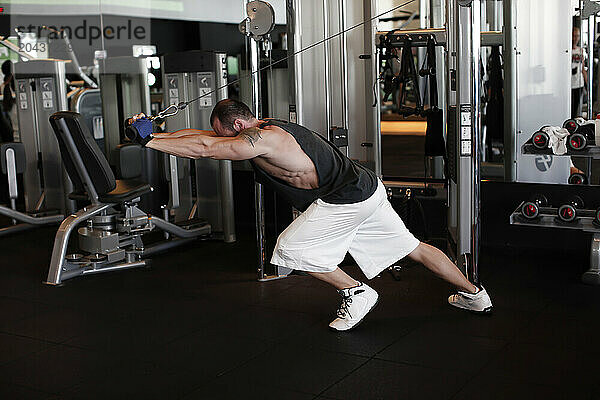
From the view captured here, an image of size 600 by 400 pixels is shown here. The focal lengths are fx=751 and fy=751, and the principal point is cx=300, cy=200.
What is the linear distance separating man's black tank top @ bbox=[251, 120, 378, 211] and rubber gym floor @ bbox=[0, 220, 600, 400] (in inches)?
26.6

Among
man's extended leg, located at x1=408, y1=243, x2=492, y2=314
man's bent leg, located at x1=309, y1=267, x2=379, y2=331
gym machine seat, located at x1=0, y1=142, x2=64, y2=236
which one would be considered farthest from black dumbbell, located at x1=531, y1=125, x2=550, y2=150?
gym machine seat, located at x1=0, y1=142, x2=64, y2=236

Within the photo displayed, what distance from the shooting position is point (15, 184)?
21.4 ft

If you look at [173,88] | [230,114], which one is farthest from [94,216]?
[230,114]

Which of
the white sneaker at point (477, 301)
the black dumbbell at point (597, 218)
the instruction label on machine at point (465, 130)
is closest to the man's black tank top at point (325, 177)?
the instruction label on machine at point (465, 130)

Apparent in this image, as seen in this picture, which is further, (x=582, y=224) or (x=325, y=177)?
(x=582, y=224)

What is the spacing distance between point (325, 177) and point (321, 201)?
121mm

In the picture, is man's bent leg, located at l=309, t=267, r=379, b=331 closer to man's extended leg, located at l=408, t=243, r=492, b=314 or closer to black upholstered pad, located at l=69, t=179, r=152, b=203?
man's extended leg, located at l=408, t=243, r=492, b=314

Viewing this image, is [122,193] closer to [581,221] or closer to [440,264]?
[440,264]

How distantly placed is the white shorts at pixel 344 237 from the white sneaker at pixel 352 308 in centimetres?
11

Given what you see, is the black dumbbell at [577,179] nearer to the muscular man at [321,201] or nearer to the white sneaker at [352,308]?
the muscular man at [321,201]

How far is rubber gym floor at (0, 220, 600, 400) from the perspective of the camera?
306cm

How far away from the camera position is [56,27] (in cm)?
968

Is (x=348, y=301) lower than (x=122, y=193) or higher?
lower

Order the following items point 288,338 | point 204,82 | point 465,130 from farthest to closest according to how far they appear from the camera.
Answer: point 204,82, point 465,130, point 288,338
